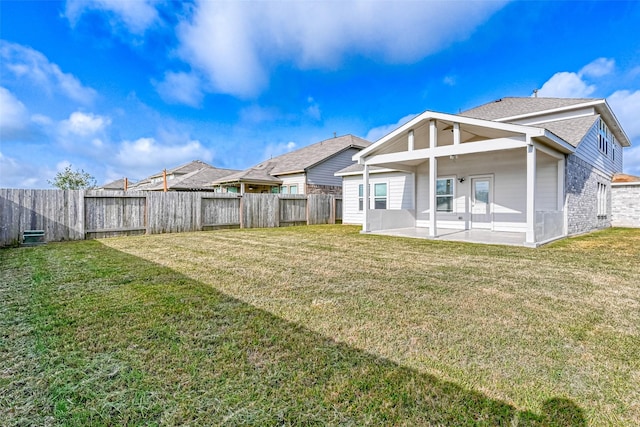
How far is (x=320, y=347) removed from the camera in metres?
2.62

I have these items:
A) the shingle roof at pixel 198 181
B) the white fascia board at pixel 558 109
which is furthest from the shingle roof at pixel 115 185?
the white fascia board at pixel 558 109

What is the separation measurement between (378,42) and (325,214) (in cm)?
920

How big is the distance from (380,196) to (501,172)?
5421 millimetres

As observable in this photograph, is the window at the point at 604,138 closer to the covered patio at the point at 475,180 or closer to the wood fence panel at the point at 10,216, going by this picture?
the covered patio at the point at 475,180

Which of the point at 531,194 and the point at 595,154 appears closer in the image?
the point at 531,194

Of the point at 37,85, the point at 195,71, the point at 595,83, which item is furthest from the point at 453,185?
the point at 37,85

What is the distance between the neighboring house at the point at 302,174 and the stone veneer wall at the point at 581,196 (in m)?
12.5

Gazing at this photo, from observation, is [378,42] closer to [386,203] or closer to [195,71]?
[386,203]

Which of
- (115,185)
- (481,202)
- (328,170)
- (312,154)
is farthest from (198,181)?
(115,185)

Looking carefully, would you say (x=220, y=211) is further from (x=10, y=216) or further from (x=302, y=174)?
(x=302, y=174)

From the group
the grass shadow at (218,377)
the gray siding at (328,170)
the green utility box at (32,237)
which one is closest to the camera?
the grass shadow at (218,377)

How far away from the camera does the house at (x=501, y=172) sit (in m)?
9.09

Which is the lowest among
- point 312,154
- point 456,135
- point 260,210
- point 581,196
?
point 260,210

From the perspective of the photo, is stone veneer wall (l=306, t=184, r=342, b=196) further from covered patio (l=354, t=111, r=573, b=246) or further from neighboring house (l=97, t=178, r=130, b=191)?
neighboring house (l=97, t=178, r=130, b=191)
